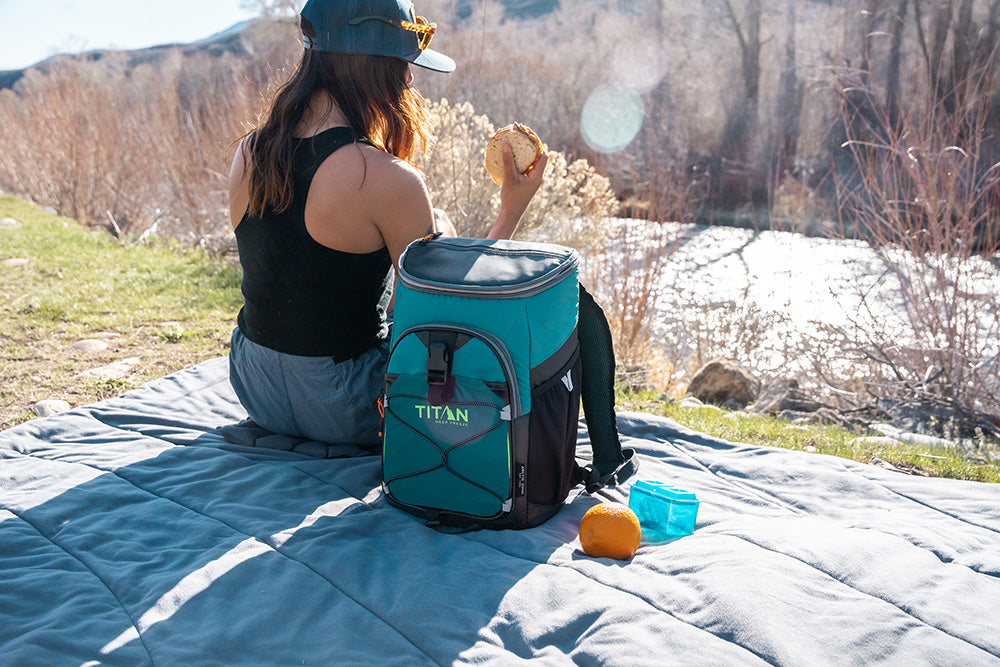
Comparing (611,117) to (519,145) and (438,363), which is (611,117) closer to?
(519,145)

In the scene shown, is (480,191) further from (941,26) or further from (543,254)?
(941,26)

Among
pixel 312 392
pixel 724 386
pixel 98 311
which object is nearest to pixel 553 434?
pixel 312 392

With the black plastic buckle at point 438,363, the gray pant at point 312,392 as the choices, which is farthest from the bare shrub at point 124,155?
the black plastic buckle at point 438,363

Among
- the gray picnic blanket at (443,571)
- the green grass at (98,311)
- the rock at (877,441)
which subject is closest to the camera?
the gray picnic blanket at (443,571)

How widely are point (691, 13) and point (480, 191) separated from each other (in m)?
13.6

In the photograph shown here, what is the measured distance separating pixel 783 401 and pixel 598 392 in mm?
2871

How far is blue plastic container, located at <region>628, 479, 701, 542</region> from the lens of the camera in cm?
202

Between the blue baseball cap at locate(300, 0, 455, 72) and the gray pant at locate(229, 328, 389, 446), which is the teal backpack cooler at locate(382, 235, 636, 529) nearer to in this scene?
the gray pant at locate(229, 328, 389, 446)

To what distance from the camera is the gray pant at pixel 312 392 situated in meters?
2.35

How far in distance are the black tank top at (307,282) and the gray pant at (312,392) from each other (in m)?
0.04

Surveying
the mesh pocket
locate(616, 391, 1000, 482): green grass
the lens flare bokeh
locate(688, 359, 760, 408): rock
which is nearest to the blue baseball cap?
the mesh pocket

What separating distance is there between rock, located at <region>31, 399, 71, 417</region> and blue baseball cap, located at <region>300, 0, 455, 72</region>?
201 centimetres

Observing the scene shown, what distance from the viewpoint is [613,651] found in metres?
1.46

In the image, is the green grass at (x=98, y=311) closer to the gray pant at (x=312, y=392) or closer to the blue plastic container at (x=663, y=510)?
the gray pant at (x=312, y=392)
